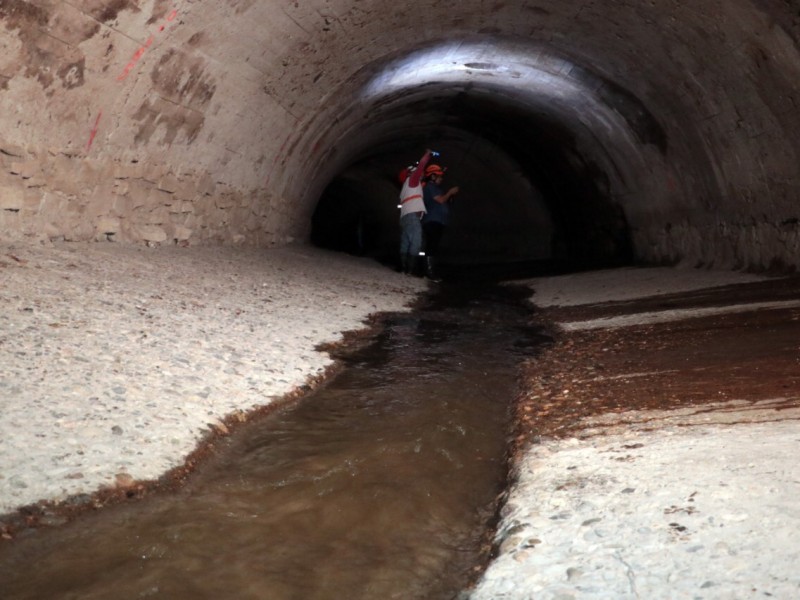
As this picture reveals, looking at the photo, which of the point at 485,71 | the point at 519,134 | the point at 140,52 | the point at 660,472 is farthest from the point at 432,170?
the point at 660,472

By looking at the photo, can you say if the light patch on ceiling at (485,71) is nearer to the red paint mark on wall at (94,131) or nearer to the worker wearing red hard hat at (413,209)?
the worker wearing red hard hat at (413,209)

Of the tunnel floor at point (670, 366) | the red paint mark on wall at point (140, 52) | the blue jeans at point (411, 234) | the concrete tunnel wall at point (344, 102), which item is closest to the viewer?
the tunnel floor at point (670, 366)

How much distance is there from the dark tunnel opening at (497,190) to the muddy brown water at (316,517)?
10.1 meters

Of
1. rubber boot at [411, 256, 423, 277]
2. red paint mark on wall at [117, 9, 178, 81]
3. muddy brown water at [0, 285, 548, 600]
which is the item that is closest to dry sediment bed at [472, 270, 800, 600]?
muddy brown water at [0, 285, 548, 600]

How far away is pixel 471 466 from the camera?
327cm

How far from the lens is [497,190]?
19.3 meters

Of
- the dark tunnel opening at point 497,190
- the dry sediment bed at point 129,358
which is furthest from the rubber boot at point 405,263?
the dry sediment bed at point 129,358

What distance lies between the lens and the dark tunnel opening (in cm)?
1445

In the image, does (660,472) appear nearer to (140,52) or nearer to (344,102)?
(140,52)

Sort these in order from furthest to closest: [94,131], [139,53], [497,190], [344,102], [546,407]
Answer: [497,190]
[344,102]
[94,131]
[139,53]
[546,407]

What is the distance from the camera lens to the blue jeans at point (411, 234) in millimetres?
10961

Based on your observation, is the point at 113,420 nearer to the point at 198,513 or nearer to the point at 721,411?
the point at 198,513

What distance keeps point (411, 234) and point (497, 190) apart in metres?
8.61

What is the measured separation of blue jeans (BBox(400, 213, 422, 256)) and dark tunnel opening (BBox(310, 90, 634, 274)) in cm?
364
